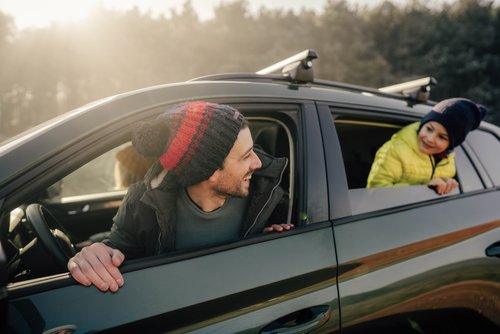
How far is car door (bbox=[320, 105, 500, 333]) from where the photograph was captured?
1346 millimetres

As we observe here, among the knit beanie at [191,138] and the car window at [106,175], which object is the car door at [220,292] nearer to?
the knit beanie at [191,138]

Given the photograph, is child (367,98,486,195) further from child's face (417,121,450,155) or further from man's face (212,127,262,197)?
man's face (212,127,262,197)

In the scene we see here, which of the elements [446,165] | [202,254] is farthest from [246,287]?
[446,165]

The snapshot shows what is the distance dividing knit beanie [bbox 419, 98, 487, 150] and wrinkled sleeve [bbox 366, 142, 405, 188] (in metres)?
0.23

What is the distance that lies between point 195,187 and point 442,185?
3.92 ft

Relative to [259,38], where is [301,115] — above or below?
below

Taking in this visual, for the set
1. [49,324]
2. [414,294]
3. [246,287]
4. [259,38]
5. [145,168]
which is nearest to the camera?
[49,324]

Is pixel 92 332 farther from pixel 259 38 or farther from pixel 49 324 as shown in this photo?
pixel 259 38

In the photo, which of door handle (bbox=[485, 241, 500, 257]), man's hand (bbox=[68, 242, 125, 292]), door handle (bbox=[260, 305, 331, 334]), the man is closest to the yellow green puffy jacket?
door handle (bbox=[485, 241, 500, 257])

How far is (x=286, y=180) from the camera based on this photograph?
1.90 m

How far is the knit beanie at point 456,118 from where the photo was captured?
82.4 inches

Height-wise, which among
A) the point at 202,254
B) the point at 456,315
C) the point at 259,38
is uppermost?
the point at 259,38

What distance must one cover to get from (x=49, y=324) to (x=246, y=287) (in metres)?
0.53

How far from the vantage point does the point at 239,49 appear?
29.7 metres
